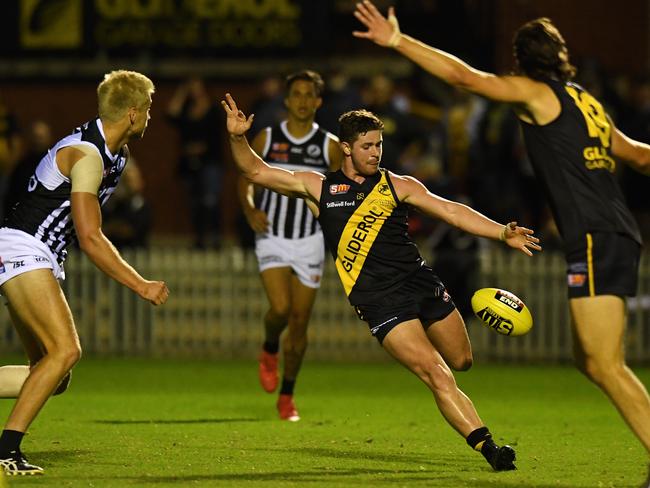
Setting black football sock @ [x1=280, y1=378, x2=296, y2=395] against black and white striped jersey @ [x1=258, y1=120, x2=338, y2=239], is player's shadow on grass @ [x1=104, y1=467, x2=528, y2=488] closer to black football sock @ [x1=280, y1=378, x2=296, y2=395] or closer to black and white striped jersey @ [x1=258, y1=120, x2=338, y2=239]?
black football sock @ [x1=280, y1=378, x2=296, y2=395]

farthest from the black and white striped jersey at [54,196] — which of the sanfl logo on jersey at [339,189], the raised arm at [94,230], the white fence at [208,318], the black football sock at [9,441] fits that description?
the white fence at [208,318]

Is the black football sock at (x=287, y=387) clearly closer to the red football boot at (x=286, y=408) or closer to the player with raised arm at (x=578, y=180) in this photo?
the red football boot at (x=286, y=408)

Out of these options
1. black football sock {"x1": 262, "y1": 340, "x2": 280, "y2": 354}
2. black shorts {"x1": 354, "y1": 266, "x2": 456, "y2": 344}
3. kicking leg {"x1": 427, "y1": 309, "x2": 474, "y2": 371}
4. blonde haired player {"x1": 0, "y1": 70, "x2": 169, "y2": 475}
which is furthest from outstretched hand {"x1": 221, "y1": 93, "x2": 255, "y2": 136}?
black football sock {"x1": 262, "y1": 340, "x2": 280, "y2": 354}

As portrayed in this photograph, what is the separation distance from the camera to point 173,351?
18.7m

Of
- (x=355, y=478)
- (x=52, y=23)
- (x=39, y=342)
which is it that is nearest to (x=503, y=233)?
(x=355, y=478)

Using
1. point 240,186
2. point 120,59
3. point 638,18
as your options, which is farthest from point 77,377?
point 638,18

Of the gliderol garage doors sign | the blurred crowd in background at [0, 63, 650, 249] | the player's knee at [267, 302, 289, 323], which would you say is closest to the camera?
the player's knee at [267, 302, 289, 323]

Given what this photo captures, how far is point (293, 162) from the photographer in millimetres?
12570

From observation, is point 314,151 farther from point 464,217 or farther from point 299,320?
point 464,217

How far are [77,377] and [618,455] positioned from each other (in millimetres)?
7445

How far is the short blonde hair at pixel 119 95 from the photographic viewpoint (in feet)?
30.5

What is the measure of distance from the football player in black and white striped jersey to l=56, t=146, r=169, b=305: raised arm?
3426mm

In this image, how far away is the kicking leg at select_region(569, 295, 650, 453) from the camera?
Answer: 8172 mm

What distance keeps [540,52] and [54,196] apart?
3029mm
